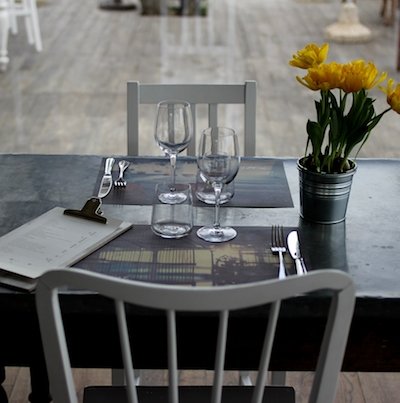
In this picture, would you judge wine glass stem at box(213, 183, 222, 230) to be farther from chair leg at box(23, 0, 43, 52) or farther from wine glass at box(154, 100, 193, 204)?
chair leg at box(23, 0, 43, 52)

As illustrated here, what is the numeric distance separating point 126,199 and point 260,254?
409 mm

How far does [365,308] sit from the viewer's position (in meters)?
1.48

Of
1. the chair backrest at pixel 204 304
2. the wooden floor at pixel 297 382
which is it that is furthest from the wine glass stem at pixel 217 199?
the wooden floor at pixel 297 382

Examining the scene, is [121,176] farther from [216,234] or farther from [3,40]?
[3,40]

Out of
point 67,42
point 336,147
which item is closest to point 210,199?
point 336,147

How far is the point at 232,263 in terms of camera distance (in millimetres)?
1617

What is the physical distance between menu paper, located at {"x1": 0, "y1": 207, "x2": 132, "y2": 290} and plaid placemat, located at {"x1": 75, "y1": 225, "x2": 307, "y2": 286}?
0.10 ft

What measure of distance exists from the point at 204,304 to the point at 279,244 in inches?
22.3

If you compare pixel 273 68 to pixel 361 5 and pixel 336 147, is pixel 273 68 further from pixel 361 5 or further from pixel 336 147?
pixel 336 147

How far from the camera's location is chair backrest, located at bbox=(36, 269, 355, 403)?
1.15m

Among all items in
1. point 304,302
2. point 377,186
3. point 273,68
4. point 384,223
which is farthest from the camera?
point 273,68

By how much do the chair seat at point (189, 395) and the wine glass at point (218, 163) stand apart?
31 cm

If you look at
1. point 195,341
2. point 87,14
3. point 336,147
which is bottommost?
point 87,14

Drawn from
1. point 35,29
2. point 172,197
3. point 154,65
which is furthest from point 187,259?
point 35,29
